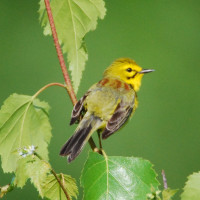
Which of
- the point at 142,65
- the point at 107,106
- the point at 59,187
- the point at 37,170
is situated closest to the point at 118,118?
the point at 107,106

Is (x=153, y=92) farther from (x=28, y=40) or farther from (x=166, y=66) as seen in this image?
(x=28, y=40)

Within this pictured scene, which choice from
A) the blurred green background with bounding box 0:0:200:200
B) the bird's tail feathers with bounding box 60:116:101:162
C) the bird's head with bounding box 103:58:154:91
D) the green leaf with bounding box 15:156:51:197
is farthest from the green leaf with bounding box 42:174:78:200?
the blurred green background with bounding box 0:0:200:200

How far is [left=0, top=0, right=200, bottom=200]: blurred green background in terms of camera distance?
20.8ft

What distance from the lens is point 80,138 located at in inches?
122

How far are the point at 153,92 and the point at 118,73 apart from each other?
2.63 metres

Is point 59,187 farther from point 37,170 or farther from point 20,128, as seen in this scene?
point 20,128

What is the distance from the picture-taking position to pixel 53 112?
6.47 m

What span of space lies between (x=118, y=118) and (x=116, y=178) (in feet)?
3.65

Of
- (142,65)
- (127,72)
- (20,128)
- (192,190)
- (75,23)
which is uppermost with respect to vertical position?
(75,23)

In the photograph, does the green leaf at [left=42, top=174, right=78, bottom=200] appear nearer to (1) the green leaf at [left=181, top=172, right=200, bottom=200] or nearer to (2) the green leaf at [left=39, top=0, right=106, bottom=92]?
(1) the green leaf at [left=181, top=172, right=200, bottom=200]

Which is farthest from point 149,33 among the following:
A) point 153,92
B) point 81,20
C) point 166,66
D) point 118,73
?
point 81,20

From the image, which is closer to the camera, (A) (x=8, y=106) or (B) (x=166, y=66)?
(A) (x=8, y=106)

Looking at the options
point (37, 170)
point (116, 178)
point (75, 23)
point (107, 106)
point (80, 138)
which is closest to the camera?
point (37, 170)

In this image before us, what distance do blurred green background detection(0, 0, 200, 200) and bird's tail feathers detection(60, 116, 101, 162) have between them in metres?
2.85
